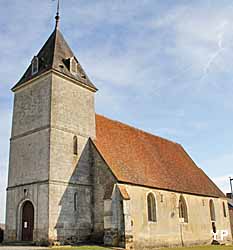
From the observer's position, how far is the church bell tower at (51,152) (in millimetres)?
20547

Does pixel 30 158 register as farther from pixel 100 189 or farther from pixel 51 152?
pixel 100 189

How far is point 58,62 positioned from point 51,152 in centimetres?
695

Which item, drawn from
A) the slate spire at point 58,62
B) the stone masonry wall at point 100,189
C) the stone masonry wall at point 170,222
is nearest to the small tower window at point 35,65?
the slate spire at point 58,62

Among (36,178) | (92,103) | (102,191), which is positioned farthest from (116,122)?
(36,178)

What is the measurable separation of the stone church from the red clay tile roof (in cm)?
12

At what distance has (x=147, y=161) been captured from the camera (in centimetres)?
2766

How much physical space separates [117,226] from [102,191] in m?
2.85

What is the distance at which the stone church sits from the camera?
20.6m

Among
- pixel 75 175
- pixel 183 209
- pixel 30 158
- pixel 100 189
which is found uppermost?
pixel 30 158

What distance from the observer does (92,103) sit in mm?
25703

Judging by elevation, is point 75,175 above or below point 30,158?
below

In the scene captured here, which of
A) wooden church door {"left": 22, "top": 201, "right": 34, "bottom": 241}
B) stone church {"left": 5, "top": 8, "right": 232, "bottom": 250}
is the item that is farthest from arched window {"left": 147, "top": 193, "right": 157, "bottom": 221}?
wooden church door {"left": 22, "top": 201, "right": 34, "bottom": 241}

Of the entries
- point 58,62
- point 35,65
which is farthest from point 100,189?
point 35,65

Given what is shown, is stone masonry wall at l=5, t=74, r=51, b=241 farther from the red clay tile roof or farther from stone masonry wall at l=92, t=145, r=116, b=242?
the red clay tile roof
